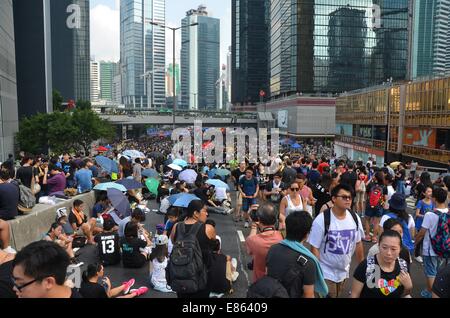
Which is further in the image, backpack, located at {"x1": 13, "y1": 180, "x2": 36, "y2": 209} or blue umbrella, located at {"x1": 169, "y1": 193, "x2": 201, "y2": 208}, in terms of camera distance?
blue umbrella, located at {"x1": 169, "y1": 193, "x2": 201, "y2": 208}

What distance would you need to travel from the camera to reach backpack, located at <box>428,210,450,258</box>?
5555 millimetres

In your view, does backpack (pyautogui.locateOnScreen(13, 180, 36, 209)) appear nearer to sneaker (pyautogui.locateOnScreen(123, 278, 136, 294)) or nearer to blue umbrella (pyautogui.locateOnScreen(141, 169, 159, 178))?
sneaker (pyautogui.locateOnScreen(123, 278, 136, 294))

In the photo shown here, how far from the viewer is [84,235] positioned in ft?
30.2

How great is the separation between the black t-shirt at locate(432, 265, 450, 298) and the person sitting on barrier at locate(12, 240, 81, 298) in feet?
9.68

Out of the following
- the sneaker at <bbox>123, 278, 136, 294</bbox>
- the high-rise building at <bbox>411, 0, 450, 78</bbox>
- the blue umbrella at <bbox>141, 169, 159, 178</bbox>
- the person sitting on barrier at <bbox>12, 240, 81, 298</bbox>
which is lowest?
the sneaker at <bbox>123, 278, 136, 294</bbox>

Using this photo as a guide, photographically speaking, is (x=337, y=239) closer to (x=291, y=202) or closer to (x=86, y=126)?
(x=291, y=202)

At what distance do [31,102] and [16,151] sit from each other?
18.2m

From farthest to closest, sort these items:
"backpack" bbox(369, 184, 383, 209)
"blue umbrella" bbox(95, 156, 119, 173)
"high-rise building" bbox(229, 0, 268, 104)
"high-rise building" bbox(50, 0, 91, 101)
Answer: "high-rise building" bbox(229, 0, 268, 104), "high-rise building" bbox(50, 0, 91, 101), "blue umbrella" bbox(95, 156, 119, 173), "backpack" bbox(369, 184, 383, 209)

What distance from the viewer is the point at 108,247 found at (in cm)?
771

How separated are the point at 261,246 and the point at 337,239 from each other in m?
1.00

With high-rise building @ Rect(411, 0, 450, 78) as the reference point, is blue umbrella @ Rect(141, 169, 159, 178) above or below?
below

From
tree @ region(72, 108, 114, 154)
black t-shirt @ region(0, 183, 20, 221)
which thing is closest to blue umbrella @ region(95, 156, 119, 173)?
black t-shirt @ region(0, 183, 20, 221)

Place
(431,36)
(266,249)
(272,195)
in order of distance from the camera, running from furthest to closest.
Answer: (431,36) → (272,195) → (266,249)

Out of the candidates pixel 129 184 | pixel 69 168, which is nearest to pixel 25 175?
pixel 129 184
